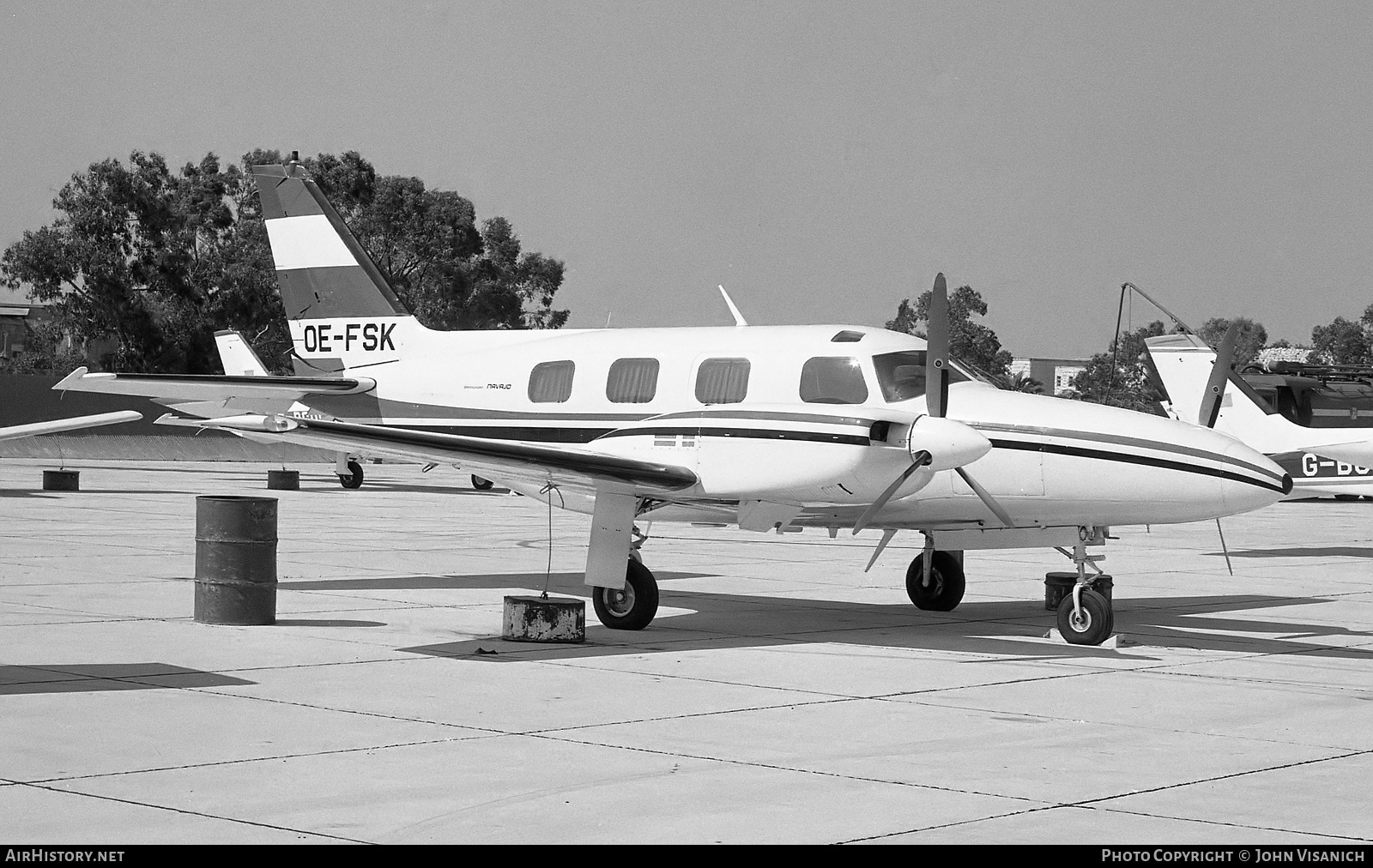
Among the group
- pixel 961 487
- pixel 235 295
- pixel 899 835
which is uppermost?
pixel 235 295

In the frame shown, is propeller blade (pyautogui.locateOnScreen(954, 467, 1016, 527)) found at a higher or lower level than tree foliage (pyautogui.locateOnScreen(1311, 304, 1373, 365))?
lower

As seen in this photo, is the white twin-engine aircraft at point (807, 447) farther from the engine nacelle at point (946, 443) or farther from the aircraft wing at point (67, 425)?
the aircraft wing at point (67, 425)

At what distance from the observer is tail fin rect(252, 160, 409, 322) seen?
19469 mm

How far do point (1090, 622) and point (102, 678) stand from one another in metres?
7.41

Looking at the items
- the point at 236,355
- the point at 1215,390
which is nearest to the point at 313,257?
the point at 1215,390

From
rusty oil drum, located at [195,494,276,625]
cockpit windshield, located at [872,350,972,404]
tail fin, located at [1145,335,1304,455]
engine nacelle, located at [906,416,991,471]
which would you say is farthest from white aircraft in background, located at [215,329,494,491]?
engine nacelle, located at [906,416,991,471]

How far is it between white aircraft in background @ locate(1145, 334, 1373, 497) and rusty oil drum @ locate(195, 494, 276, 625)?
15173 mm

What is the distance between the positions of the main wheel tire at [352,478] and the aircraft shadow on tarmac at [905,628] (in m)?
21.5

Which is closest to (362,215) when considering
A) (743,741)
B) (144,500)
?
(144,500)

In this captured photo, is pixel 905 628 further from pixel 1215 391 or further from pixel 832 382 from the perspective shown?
pixel 1215 391

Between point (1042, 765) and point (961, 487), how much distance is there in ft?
16.9

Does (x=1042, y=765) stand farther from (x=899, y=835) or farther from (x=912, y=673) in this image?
(x=912, y=673)

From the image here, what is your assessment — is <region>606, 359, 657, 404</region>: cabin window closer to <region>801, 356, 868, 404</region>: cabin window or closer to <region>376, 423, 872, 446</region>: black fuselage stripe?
<region>376, 423, 872, 446</region>: black fuselage stripe

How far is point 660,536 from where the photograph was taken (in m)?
24.8
